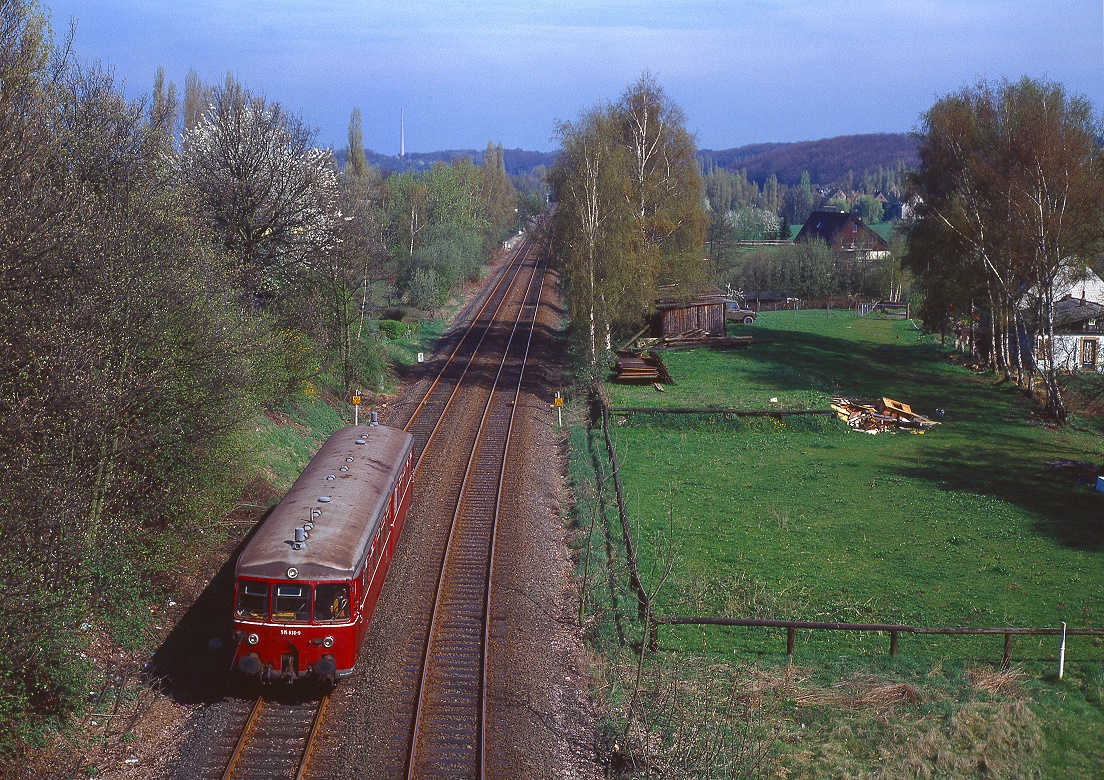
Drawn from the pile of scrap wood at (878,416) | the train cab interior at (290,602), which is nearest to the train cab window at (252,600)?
the train cab interior at (290,602)

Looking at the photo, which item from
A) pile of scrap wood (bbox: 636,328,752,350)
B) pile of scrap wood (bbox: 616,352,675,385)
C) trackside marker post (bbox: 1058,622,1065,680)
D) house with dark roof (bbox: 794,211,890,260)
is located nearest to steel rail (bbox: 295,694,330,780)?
trackside marker post (bbox: 1058,622,1065,680)

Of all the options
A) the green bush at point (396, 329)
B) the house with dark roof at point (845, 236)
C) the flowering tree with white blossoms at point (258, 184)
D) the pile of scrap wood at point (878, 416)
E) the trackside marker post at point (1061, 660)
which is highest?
the house with dark roof at point (845, 236)

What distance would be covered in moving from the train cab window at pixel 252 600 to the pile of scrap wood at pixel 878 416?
26499 mm

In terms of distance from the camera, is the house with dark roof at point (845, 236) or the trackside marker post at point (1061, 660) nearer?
the trackside marker post at point (1061, 660)

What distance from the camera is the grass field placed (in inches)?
577

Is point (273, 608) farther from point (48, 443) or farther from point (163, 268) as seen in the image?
point (163, 268)

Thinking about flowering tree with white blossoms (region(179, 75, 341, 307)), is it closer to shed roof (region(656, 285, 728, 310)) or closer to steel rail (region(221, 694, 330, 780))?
steel rail (region(221, 694, 330, 780))

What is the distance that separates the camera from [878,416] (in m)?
35.7

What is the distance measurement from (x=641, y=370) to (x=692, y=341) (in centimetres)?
1129

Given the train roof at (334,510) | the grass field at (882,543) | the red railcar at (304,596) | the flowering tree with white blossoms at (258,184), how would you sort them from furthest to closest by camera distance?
the flowering tree with white blossoms at (258,184), the grass field at (882,543), the train roof at (334,510), the red railcar at (304,596)

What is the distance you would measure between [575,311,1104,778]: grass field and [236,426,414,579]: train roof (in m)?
5.15

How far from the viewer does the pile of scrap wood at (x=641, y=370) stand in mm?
41281

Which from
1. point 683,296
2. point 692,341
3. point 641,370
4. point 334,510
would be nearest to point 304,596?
point 334,510

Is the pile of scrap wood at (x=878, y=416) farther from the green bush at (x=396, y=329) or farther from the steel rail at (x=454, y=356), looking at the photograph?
the green bush at (x=396, y=329)
